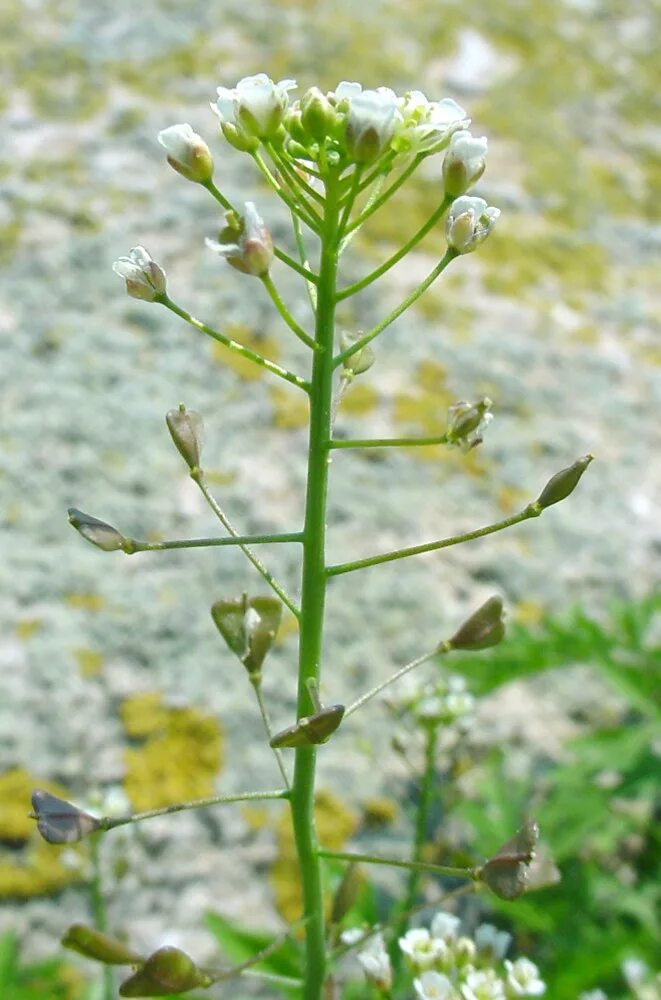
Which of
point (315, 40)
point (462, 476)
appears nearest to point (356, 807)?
point (462, 476)

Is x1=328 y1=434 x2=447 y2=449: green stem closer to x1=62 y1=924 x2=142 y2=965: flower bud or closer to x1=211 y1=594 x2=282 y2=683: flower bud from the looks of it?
x1=211 y1=594 x2=282 y2=683: flower bud

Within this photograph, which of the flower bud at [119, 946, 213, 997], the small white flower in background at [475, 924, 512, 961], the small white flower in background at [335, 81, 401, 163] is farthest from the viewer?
the small white flower in background at [475, 924, 512, 961]

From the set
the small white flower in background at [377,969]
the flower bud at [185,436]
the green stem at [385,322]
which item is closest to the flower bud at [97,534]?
the flower bud at [185,436]

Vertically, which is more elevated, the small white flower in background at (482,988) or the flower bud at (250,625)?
the flower bud at (250,625)

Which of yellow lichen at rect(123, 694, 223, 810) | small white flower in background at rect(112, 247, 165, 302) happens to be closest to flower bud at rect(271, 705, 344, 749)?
small white flower in background at rect(112, 247, 165, 302)

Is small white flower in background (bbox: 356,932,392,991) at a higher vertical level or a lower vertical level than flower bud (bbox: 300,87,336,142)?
lower

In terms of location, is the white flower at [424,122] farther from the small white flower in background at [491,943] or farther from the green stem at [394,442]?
the small white flower in background at [491,943]

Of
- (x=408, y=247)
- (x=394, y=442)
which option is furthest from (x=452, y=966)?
(x=408, y=247)

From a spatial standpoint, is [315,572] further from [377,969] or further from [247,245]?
[377,969]
